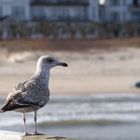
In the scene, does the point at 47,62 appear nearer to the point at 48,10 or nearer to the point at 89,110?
the point at 89,110

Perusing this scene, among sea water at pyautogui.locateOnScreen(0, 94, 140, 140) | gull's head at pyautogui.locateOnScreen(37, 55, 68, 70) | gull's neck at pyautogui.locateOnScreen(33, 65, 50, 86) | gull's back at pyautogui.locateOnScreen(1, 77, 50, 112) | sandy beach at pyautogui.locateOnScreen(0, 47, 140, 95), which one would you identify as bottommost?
sandy beach at pyautogui.locateOnScreen(0, 47, 140, 95)

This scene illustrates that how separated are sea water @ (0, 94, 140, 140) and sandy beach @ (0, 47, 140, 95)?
5.01 meters

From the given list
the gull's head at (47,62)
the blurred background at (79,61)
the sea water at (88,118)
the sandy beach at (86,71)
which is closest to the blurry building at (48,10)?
the blurred background at (79,61)

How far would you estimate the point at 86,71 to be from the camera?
45.5 m

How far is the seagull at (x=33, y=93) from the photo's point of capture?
21.0 ft

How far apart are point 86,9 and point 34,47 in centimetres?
1957

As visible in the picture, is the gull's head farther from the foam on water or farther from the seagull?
the foam on water

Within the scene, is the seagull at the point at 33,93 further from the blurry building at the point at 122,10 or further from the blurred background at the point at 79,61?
the blurry building at the point at 122,10

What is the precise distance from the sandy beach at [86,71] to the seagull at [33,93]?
2593 cm

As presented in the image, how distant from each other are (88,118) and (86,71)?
22653 mm

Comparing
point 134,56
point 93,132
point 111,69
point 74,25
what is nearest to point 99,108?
point 93,132

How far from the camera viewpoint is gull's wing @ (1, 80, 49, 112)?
6395 mm

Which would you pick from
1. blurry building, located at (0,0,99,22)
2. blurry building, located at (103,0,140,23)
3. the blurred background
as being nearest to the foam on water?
the blurred background

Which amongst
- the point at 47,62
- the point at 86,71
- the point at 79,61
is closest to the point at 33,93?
the point at 47,62
